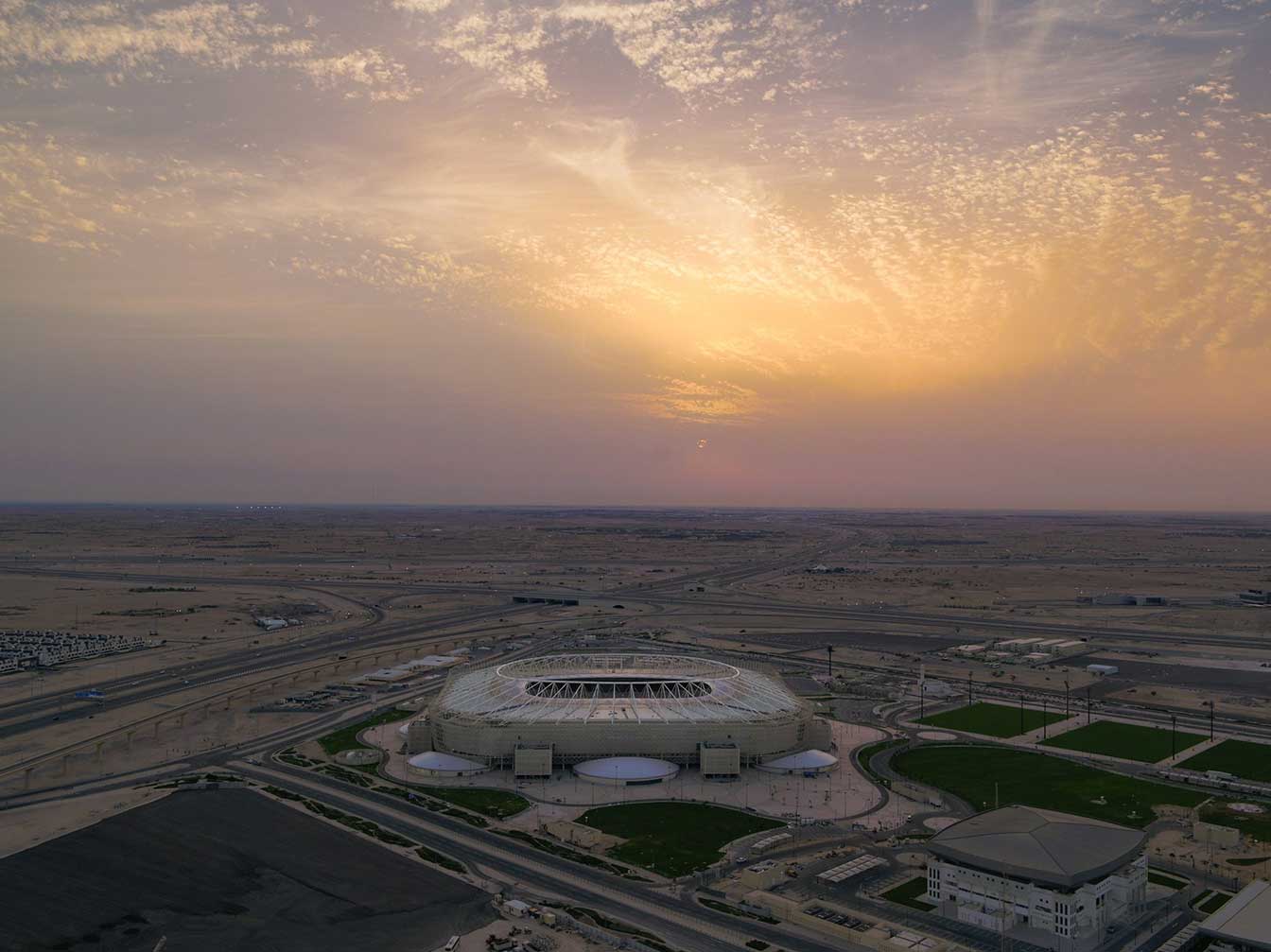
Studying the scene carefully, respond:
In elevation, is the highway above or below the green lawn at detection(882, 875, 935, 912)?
below

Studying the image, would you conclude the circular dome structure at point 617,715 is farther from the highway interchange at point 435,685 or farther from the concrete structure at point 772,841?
the concrete structure at point 772,841

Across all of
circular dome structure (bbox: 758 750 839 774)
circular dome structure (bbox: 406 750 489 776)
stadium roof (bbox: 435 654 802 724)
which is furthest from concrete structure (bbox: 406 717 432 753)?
circular dome structure (bbox: 758 750 839 774)

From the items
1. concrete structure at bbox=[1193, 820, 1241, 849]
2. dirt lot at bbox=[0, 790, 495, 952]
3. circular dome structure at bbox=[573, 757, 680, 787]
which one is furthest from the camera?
circular dome structure at bbox=[573, 757, 680, 787]

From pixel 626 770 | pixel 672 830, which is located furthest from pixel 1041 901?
pixel 626 770

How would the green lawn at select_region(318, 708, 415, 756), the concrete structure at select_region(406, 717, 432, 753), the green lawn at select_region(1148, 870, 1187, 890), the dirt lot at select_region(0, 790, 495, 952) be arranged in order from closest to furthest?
the dirt lot at select_region(0, 790, 495, 952), the green lawn at select_region(1148, 870, 1187, 890), the concrete structure at select_region(406, 717, 432, 753), the green lawn at select_region(318, 708, 415, 756)

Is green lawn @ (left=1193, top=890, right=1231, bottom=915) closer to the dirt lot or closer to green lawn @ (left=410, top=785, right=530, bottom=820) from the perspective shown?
the dirt lot

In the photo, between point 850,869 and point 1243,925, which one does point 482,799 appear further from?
point 1243,925

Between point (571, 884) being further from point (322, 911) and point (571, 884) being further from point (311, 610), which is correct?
point (311, 610)

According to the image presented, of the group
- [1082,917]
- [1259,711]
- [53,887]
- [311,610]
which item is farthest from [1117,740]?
[311,610]
